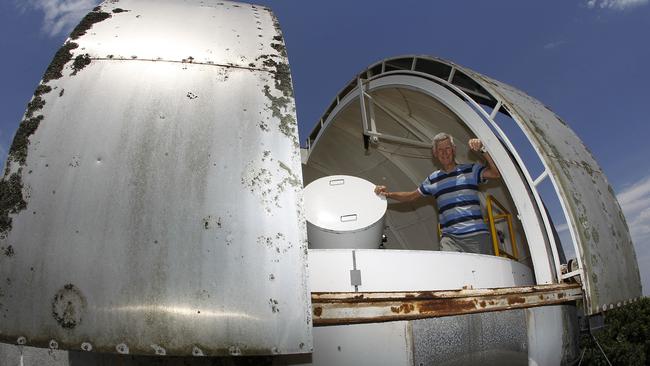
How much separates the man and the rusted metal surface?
4.43ft

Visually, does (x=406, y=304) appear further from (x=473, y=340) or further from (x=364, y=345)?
(x=473, y=340)

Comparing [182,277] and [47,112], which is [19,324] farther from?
[47,112]

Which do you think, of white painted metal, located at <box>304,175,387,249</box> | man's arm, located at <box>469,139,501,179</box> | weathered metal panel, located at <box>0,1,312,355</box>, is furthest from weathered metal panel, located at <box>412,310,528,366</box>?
man's arm, located at <box>469,139,501,179</box>

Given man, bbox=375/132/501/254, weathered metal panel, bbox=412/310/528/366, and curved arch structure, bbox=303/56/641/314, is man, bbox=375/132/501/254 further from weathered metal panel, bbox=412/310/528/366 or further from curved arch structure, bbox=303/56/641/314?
weathered metal panel, bbox=412/310/528/366

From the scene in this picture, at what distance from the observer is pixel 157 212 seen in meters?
2.41

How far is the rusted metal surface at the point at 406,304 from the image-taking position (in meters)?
2.63

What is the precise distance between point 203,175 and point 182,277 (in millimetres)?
531

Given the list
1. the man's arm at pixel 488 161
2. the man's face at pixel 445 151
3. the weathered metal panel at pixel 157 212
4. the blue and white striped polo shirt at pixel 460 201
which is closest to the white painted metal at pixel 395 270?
the blue and white striped polo shirt at pixel 460 201

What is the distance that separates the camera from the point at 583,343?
3947 mm

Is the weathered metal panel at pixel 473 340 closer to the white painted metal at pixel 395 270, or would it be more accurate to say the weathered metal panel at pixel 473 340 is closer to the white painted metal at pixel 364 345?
the white painted metal at pixel 364 345

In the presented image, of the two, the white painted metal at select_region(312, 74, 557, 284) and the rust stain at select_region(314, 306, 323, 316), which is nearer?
the rust stain at select_region(314, 306, 323, 316)

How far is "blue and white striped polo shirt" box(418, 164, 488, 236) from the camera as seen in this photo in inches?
183

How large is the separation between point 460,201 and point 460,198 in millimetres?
31

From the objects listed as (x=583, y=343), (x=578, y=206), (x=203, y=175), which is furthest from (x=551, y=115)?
(x=203, y=175)
